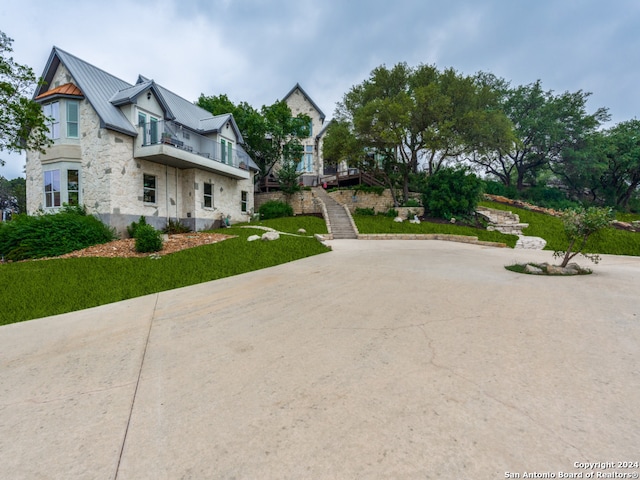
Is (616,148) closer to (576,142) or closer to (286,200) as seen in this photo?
(576,142)

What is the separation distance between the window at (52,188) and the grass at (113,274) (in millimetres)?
6564

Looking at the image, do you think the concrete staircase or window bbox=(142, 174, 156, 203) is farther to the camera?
the concrete staircase

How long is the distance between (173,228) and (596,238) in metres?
23.1

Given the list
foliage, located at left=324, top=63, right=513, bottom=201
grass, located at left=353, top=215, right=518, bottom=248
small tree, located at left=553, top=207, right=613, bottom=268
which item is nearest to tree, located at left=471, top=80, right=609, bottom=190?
foliage, located at left=324, top=63, right=513, bottom=201

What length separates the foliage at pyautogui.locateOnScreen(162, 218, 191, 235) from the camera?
49.9 feet

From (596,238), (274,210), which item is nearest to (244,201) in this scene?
(274,210)

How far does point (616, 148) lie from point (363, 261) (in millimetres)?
35207

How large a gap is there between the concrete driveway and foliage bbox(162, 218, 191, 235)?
11377mm

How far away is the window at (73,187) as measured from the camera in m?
13.5

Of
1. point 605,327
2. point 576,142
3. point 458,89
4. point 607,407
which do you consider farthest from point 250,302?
point 576,142

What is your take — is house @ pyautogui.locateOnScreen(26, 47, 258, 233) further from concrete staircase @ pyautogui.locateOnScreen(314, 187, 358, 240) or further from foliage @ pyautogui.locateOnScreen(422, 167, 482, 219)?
foliage @ pyautogui.locateOnScreen(422, 167, 482, 219)

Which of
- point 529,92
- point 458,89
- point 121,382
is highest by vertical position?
point 529,92

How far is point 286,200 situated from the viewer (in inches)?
981

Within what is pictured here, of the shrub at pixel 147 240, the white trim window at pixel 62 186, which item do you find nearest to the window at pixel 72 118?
the white trim window at pixel 62 186
